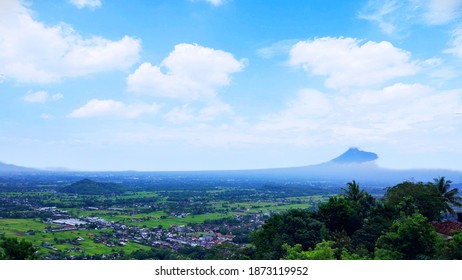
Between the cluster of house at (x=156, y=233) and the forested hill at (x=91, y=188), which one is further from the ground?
the forested hill at (x=91, y=188)

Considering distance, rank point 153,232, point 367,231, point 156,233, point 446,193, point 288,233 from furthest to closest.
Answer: point 153,232 < point 156,233 < point 446,193 < point 367,231 < point 288,233

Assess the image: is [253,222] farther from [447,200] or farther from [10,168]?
[10,168]

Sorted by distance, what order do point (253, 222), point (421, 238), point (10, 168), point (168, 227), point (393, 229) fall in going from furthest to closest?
1. point (10, 168)
2. point (253, 222)
3. point (168, 227)
4. point (393, 229)
5. point (421, 238)

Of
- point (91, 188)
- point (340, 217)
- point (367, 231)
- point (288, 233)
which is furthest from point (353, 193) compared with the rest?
point (91, 188)

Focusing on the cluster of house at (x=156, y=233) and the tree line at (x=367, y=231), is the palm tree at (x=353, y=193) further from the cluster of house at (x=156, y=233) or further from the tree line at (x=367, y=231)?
the cluster of house at (x=156, y=233)

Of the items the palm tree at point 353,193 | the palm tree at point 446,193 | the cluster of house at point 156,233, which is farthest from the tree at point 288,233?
the cluster of house at point 156,233

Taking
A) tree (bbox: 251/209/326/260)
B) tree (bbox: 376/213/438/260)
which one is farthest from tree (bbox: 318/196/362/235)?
tree (bbox: 376/213/438/260)

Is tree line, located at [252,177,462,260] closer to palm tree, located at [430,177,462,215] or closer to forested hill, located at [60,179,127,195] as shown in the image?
palm tree, located at [430,177,462,215]

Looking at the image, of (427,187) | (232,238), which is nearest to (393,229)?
(427,187)

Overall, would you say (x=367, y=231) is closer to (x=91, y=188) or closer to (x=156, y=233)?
(x=156, y=233)
